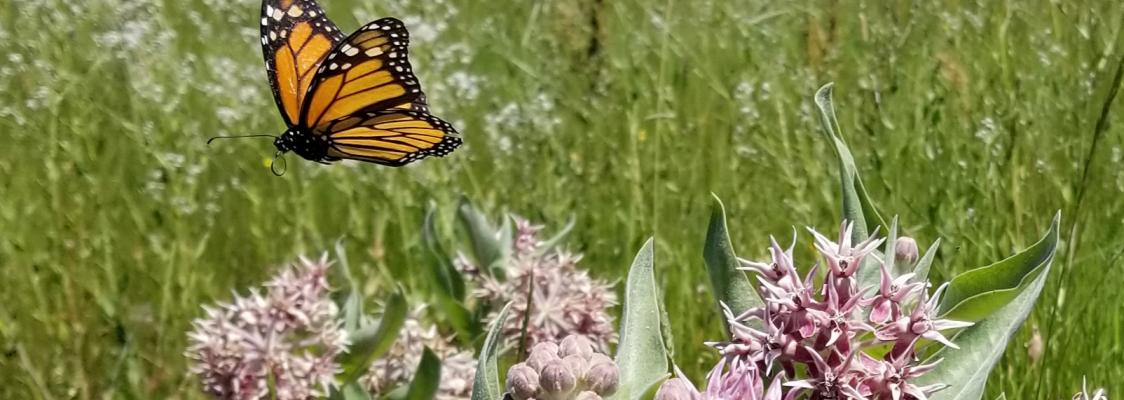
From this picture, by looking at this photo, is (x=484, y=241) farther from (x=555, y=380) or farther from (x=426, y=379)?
(x=555, y=380)

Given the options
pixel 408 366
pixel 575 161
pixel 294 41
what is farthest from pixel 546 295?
pixel 575 161

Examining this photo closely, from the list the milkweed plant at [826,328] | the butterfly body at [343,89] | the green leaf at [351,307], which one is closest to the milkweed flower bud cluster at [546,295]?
the green leaf at [351,307]

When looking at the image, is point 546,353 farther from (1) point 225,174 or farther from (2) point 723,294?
(1) point 225,174

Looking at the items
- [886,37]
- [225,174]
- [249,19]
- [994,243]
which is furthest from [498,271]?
[249,19]

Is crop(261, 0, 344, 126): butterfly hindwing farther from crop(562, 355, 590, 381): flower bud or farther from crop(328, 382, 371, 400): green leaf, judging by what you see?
crop(562, 355, 590, 381): flower bud

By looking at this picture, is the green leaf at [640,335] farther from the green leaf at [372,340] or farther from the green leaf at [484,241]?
the green leaf at [484,241]

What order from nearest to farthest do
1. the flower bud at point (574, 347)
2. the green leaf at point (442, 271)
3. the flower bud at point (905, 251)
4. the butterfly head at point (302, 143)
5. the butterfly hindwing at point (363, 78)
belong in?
the flower bud at point (574, 347) < the flower bud at point (905, 251) < the green leaf at point (442, 271) < the butterfly hindwing at point (363, 78) < the butterfly head at point (302, 143)
